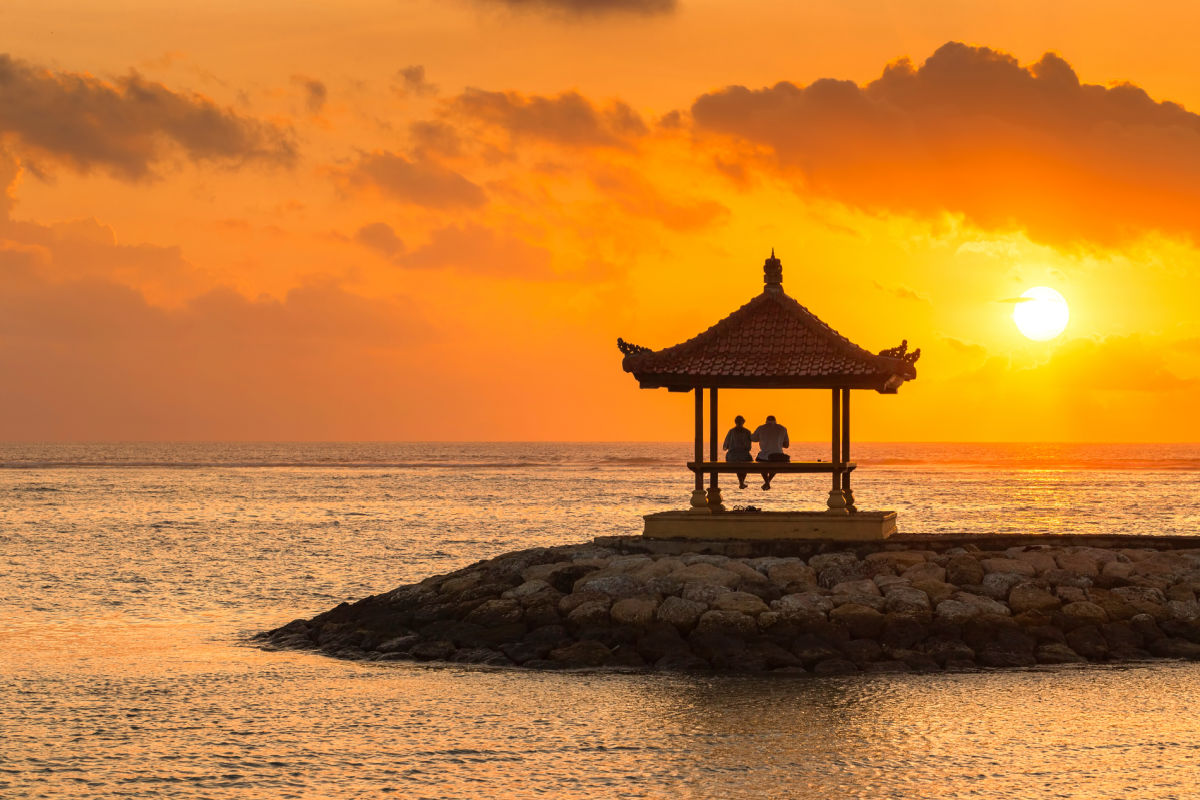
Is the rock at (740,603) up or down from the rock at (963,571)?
down

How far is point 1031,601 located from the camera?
21516mm

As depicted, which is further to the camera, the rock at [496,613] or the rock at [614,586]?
the rock at [496,613]

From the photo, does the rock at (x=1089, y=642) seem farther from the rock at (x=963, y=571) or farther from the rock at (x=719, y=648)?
the rock at (x=719, y=648)

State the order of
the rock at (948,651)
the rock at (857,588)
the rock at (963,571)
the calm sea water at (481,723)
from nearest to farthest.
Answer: the calm sea water at (481,723), the rock at (948,651), the rock at (857,588), the rock at (963,571)

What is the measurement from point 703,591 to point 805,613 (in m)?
1.63

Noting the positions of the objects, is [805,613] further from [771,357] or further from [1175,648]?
[1175,648]

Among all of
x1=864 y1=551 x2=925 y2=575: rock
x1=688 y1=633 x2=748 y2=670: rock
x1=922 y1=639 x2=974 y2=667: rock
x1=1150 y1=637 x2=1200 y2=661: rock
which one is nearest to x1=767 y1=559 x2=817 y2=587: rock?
x1=864 y1=551 x2=925 y2=575: rock

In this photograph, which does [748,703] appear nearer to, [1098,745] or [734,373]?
[1098,745]

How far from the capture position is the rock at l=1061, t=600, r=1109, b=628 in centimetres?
2122

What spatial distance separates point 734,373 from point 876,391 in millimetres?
2904

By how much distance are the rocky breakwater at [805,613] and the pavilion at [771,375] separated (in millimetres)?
721

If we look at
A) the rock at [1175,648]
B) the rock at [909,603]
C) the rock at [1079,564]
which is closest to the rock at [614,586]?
the rock at [909,603]

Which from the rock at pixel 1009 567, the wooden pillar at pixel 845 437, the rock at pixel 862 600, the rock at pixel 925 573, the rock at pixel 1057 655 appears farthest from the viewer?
the wooden pillar at pixel 845 437

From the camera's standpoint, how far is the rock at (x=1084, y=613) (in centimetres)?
2122
